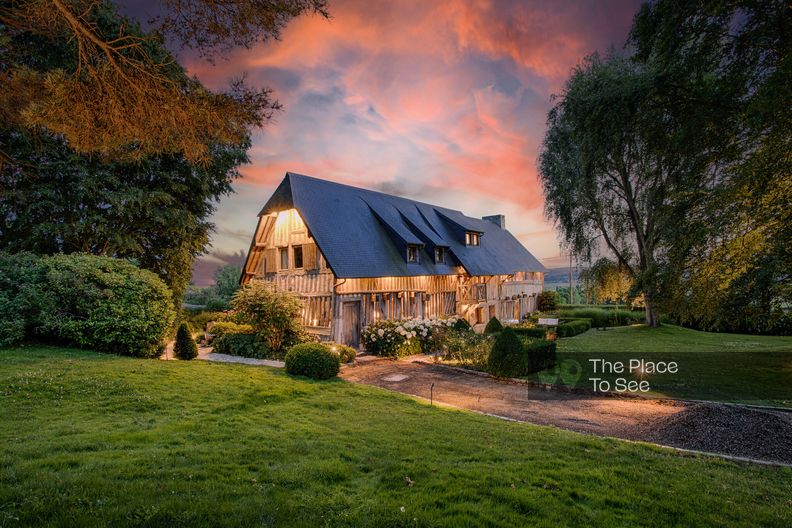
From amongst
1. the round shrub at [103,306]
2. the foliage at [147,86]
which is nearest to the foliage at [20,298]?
the round shrub at [103,306]

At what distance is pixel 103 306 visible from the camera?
11305mm

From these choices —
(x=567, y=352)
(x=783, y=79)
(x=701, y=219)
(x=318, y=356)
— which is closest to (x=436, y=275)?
(x=567, y=352)

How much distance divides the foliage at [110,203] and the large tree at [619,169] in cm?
1271

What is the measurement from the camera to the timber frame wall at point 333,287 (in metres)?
17.2

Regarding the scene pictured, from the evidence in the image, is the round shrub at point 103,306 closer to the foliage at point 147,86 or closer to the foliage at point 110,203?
the foliage at point 110,203

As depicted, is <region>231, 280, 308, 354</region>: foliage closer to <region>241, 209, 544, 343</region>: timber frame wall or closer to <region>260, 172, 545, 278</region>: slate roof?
<region>241, 209, 544, 343</region>: timber frame wall

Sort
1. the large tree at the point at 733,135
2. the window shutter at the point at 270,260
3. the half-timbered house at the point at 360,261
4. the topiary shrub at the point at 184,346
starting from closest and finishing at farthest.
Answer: the large tree at the point at 733,135 < the topiary shrub at the point at 184,346 < the half-timbered house at the point at 360,261 < the window shutter at the point at 270,260

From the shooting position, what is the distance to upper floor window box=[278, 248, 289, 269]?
19359mm

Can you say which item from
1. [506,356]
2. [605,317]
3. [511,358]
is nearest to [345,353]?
[506,356]

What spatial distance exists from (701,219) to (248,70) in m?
11.1

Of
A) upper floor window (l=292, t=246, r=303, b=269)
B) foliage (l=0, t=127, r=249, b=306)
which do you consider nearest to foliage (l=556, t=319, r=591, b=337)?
upper floor window (l=292, t=246, r=303, b=269)

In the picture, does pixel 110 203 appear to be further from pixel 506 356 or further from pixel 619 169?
pixel 619 169

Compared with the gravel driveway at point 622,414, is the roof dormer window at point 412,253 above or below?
above

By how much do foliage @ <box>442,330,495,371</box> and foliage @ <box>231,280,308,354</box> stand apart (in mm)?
6528
